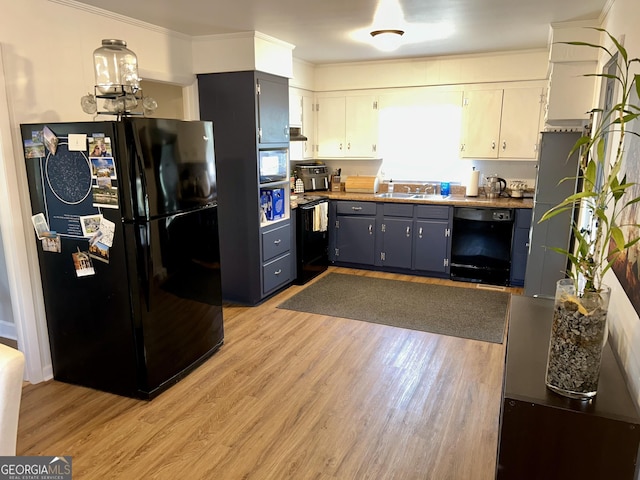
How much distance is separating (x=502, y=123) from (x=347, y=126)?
1.80 metres

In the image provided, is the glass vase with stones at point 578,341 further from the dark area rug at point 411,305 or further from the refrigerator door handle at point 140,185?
the dark area rug at point 411,305

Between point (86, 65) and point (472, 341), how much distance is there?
11.2 ft

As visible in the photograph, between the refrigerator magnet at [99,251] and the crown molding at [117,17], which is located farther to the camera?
the crown molding at [117,17]

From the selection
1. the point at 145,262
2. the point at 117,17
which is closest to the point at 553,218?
the point at 145,262

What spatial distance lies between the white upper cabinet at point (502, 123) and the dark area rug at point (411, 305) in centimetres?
156

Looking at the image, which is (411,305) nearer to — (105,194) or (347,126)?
(347,126)

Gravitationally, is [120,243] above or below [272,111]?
below

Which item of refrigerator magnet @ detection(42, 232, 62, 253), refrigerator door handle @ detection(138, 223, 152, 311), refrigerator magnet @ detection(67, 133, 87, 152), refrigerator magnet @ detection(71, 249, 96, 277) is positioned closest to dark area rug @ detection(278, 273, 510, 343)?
refrigerator door handle @ detection(138, 223, 152, 311)

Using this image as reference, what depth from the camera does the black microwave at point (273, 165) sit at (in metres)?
4.16

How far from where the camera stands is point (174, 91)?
4422mm

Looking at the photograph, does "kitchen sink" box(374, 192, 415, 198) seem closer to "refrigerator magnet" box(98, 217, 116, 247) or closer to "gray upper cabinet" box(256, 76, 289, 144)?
"gray upper cabinet" box(256, 76, 289, 144)

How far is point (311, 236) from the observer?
4977 mm

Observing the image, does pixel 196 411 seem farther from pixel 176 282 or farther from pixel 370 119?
pixel 370 119

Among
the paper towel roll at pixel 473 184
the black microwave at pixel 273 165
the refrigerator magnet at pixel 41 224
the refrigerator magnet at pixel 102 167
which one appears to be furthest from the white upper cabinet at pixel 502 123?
the refrigerator magnet at pixel 41 224
